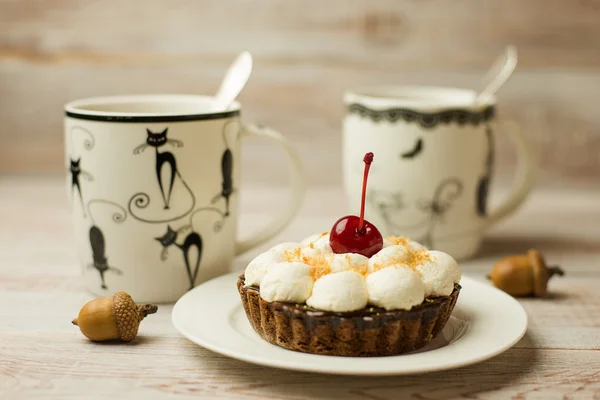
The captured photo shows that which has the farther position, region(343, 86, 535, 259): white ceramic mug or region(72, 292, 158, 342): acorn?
region(343, 86, 535, 259): white ceramic mug

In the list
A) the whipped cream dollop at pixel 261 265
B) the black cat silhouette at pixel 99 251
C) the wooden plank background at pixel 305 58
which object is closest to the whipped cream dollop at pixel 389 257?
the whipped cream dollop at pixel 261 265

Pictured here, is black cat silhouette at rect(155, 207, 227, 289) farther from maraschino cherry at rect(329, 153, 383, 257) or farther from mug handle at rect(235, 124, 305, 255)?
maraschino cherry at rect(329, 153, 383, 257)

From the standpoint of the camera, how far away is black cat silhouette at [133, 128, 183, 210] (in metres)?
1.02

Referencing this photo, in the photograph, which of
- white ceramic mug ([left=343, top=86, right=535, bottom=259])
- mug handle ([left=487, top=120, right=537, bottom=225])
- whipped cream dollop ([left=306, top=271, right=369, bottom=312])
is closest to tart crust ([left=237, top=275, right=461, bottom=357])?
whipped cream dollop ([left=306, top=271, right=369, bottom=312])

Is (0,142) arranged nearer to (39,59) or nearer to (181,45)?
(39,59)

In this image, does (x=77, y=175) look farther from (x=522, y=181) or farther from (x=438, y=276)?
(x=522, y=181)

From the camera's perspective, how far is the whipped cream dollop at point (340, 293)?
2.66 feet

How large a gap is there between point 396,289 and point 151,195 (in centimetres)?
37

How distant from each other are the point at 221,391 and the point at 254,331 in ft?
0.41

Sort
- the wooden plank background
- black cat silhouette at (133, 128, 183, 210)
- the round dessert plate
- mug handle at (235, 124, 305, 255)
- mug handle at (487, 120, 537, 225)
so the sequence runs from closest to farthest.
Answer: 1. the round dessert plate
2. black cat silhouette at (133, 128, 183, 210)
3. mug handle at (235, 124, 305, 255)
4. mug handle at (487, 120, 537, 225)
5. the wooden plank background

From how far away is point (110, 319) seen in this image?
0.92m

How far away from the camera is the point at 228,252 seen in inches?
44.5

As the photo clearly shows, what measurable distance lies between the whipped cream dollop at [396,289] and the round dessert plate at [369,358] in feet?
0.17

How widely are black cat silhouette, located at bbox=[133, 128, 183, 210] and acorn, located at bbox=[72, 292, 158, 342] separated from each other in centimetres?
16
